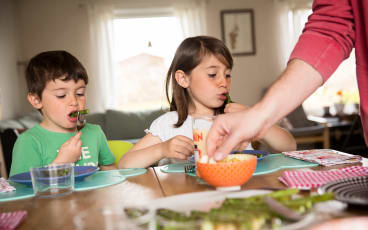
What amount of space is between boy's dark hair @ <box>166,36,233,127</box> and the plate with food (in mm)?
1224

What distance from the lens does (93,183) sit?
48.4 inches

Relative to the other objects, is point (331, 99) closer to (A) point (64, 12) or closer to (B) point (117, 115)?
(B) point (117, 115)

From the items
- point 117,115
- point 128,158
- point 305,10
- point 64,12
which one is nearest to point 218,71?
point 128,158

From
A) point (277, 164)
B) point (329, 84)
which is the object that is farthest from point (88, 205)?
point (329, 84)

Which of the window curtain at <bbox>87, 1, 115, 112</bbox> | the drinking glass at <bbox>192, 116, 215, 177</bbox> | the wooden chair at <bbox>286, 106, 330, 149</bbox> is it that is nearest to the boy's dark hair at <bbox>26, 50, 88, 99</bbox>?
the drinking glass at <bbox>192, 116, 215, 177</bbox>

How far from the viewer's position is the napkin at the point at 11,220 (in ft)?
2.64

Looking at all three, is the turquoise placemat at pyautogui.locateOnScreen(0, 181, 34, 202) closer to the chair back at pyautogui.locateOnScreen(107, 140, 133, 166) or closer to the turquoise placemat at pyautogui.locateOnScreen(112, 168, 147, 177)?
the turquoise placemat at pyautogui.locateOnScreen(112, 168, 147, 177)

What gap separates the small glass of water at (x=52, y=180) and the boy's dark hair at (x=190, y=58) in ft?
3.07

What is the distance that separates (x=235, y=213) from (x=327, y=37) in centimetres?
56

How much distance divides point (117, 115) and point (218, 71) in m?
3.56

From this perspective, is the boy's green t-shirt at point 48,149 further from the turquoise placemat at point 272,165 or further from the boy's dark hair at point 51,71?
the turquoise placemat at point 272,165

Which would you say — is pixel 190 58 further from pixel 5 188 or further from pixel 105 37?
pixel 105 37

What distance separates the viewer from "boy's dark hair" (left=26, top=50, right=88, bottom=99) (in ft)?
5.99

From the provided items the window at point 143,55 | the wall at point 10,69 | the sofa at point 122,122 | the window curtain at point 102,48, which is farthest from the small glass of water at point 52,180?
the window at point 143,55
